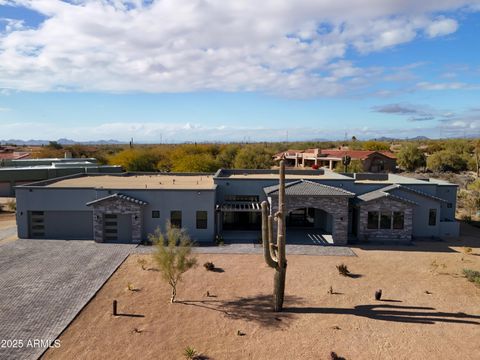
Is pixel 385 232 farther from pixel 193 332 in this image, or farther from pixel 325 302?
pixel 193 332

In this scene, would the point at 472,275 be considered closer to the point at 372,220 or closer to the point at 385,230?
the point at 385,230

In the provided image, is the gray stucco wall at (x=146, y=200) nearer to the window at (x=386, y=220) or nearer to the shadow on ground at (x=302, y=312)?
the shadow on ground at (x=302, y=312)

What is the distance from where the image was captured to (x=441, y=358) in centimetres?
1287

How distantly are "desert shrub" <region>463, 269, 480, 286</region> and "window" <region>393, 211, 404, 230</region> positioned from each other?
675cm

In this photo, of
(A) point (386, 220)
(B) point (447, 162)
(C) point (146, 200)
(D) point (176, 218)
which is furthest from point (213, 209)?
(B) point (447, 162)

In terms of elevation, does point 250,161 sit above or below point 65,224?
above

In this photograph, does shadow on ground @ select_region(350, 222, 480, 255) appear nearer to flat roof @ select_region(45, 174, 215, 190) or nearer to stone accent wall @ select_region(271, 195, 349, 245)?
stone accent wall @ select_region(271, 195, 349, 245)

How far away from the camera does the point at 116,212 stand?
86.5ft

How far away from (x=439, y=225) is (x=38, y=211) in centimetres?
3152

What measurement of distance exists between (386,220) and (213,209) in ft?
43.1

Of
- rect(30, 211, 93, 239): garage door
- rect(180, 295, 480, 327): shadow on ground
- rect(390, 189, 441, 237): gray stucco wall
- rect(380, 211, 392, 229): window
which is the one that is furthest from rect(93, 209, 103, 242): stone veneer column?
rect(390, 189, 441, 237): gray stucco wall

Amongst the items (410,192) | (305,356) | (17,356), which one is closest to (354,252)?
(410,192)

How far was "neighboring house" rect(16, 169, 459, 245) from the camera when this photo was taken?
87.0 feet

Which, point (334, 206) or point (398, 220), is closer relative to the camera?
point (334, 206)
